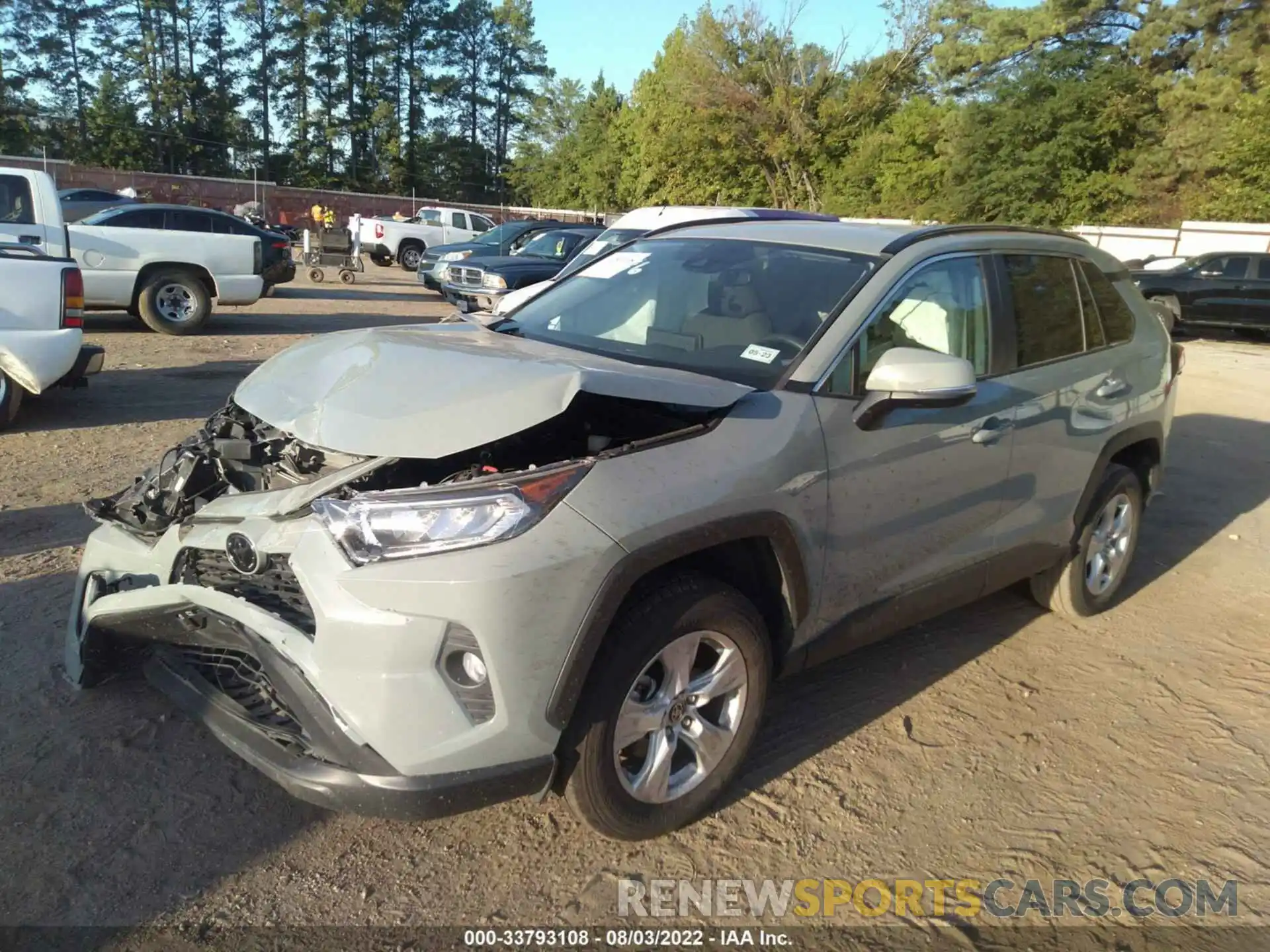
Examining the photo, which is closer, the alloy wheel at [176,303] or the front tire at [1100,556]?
the front tire at [1100,556]

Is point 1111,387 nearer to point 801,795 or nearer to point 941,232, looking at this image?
point 941,232

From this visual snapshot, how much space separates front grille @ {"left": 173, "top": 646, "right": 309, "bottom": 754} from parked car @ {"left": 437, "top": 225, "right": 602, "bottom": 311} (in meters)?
10.5

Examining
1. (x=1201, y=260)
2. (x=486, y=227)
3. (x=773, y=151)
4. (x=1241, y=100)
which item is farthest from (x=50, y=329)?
(x=773, y=151)

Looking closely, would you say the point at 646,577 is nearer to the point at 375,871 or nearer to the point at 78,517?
the point at 375,871

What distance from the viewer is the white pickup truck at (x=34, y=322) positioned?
673cm

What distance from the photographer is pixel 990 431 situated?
363 cm

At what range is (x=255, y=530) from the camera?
8.64 feet

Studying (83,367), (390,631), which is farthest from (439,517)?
(83,367)

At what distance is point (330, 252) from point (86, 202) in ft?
17.9

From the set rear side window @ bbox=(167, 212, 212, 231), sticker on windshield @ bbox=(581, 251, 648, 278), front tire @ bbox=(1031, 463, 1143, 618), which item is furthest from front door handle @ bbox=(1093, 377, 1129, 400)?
rear side window @ bbox=(167, 212, 212, 231)

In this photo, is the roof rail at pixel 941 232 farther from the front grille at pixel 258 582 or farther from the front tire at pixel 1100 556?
the front grille at pixel 258 582

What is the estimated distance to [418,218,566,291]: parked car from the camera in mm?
18031

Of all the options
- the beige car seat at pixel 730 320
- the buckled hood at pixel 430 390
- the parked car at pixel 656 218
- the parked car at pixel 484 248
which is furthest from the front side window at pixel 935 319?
the parked car at pixel 484 248

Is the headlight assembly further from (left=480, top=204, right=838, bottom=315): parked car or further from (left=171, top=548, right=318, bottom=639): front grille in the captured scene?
(left=480, top=204, right=838, bottom=315): parked car
